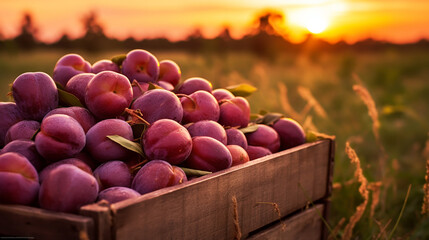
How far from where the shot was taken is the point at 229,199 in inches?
58.6

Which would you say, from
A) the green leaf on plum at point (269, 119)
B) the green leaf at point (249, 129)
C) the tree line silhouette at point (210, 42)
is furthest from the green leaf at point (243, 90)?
the tree line silhouette at point (210, 42)

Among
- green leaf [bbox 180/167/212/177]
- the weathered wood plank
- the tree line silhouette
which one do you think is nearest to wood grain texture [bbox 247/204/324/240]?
green leaf [bbox 180/167/212/177]

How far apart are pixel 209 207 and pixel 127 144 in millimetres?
308

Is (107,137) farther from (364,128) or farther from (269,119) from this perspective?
(364,128)

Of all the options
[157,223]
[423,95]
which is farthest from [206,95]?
[423,95]

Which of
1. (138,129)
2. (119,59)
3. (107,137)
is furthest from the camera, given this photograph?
(119,59)

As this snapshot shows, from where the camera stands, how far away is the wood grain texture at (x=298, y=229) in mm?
1709

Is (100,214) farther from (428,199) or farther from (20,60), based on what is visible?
(20,60)

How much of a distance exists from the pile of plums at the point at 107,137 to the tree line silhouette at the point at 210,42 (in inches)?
519

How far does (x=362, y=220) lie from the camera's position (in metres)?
2.44

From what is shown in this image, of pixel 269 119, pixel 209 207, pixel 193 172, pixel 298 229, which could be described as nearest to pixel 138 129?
pixel 193 172

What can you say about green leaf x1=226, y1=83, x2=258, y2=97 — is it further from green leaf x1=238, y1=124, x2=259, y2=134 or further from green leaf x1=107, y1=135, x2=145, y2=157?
green leaf x1=107, y1=135, x2=145, y2=157

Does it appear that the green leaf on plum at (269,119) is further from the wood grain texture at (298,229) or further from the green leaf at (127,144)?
the green leaf at (127,144)

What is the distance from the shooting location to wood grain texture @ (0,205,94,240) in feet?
3.43
